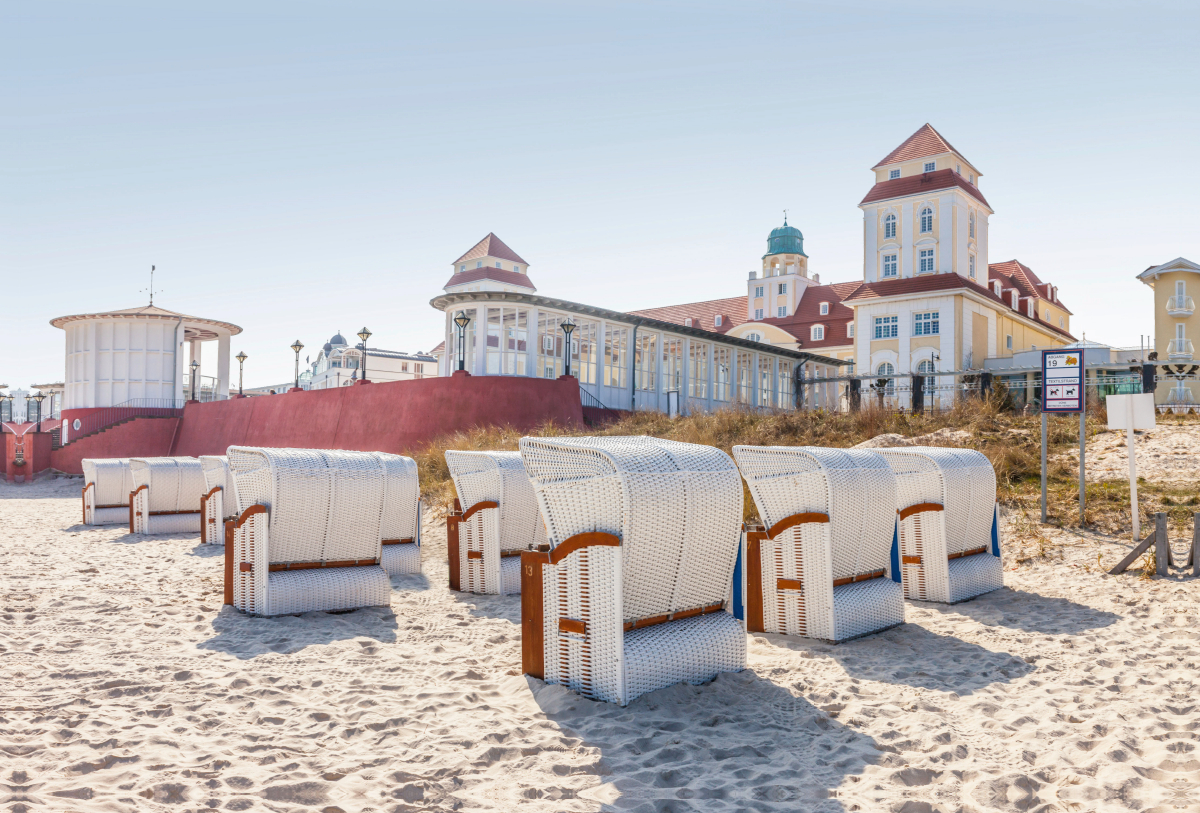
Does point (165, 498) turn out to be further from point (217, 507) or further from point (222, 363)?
point (222, 363)

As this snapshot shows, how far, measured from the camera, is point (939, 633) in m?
6.84

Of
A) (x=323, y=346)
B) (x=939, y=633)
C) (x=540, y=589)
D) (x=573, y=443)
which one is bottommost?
(x=939, y=633)

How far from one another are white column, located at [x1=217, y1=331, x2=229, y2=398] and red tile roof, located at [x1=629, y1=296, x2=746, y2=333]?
23.8 metres

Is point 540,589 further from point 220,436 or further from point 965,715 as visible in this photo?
point 220,436

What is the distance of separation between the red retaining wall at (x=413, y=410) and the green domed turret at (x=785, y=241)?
34.6m

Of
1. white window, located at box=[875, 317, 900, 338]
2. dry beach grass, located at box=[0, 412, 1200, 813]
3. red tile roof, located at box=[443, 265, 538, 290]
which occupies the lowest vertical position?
dry beach grass, located at box=[0, 412, 1200, 813]

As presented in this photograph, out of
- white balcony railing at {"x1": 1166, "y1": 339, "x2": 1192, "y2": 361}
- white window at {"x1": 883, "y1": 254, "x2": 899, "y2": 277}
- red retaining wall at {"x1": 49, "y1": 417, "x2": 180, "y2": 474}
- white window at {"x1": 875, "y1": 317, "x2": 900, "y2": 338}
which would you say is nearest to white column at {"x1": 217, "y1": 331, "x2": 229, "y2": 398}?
red retaining wall at {"x1": 49, "y1": 417, "x2": 180, "y2": 474}

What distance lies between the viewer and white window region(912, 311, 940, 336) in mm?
32931

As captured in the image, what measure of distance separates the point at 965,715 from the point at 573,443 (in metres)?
2.80

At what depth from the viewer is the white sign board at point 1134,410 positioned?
9.80m

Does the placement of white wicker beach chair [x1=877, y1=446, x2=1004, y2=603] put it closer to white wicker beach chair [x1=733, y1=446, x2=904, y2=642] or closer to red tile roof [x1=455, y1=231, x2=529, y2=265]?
white wicker beach chair [x1=733, y1=446, x2=904, y2=642]

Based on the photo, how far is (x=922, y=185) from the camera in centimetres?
3341

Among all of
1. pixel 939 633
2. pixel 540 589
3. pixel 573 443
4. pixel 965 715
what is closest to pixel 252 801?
pixel 540 589

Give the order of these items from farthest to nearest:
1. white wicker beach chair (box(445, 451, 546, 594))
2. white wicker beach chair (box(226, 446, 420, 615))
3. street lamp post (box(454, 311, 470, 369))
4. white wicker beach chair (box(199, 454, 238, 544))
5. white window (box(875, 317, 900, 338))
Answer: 1. white window (box(875, 317, 900, 338))
2. street lamp post (box(454, 311, 470, 369))
3. white wicker beach chair (box(199, 454, 238, 544))
4. white wicker beach chair (box(445, 451, 546, 594))
5. white wicker beach chair (box(226, 446, 420, 615))
